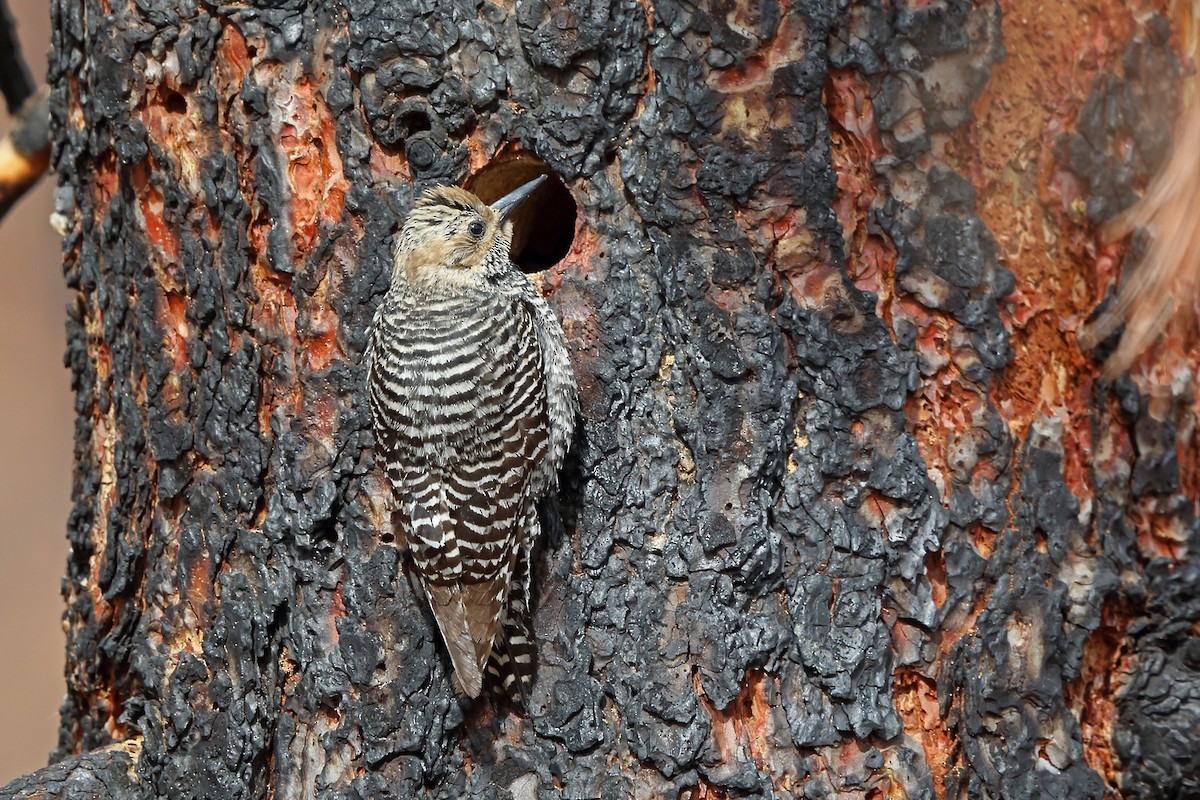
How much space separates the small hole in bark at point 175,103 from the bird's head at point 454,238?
0.66 meters

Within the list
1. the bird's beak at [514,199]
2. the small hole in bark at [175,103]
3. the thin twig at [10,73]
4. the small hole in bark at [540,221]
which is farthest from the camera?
the thin twig at [10,73]

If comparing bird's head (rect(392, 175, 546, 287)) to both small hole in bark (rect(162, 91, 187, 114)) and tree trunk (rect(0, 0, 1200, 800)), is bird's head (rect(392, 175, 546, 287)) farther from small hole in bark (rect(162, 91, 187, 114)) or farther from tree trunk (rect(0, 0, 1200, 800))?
small hole in bark (rect(162, 91, 187, 114))

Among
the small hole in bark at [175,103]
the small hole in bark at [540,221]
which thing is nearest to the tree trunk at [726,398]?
the small hole in bark at [175,103]

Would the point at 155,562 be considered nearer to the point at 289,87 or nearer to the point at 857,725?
the point at 289,87

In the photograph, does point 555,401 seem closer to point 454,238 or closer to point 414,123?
point 454,238

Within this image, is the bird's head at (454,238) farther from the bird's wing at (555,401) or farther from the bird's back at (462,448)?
the bird's wing at (555,401)

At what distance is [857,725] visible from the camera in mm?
2658

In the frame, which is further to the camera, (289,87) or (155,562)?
(155,562)

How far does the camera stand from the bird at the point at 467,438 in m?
2.82

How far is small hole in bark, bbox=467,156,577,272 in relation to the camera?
3.39 m

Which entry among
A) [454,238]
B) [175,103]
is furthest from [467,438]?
[175,103]

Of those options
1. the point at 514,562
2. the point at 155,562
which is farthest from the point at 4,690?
the point at 514,562

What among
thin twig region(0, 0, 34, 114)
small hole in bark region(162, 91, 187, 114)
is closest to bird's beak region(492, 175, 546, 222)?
small hole in bark region(162, 91, 187, 114)

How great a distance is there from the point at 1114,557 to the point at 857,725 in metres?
0.73
